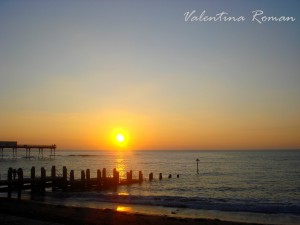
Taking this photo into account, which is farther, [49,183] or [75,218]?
[49,183]

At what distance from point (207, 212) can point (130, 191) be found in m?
15.8

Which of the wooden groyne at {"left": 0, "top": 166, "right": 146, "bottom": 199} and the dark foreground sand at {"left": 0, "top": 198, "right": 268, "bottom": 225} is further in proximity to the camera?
the wooden groyne at {"left": 0, "top": 166, "right": 146, "bottom": 199}

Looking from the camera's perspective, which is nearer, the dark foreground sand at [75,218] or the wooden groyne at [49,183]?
the dark foreground sand at [75,218]

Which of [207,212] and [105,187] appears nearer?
[207,212]

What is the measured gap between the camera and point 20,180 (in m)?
26.1

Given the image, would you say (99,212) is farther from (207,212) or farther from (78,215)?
(207,212)

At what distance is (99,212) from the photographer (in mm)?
16641

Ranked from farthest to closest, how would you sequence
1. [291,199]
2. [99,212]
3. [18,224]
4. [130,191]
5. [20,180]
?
[130,191] < [291,199] < [20,180] < [99,212] < [18,224]

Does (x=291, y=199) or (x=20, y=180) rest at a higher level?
(x=20, y=180)

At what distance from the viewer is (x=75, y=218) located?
1490cm

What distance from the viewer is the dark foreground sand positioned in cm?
1419

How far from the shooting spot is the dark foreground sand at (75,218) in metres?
14.2

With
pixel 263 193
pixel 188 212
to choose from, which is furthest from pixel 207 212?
pixel 263 193

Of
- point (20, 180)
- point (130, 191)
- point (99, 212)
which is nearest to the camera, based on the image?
point (99, 212)
